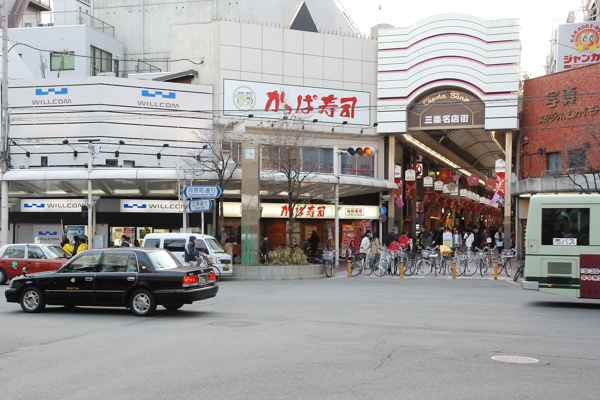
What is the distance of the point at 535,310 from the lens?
1562cm

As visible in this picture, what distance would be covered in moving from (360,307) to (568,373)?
25.6ft

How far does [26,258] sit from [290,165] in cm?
1249

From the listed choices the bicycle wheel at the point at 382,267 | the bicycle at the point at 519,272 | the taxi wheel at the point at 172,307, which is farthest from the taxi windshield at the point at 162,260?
the bicycle at the point at 519,272

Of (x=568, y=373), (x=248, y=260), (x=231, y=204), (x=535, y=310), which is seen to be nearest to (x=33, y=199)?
(x=231, y=204)

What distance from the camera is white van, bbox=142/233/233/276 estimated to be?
23.8 metres

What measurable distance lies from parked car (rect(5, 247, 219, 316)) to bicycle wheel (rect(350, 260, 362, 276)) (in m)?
13.8

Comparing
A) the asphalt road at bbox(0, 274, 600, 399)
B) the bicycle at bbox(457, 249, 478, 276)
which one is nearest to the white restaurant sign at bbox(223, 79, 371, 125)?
the bicycle at bbox(457, 249, 478, 276)

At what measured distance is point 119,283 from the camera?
13898 millimetres

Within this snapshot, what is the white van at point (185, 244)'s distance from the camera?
23.8m

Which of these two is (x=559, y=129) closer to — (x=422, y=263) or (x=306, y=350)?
(x=422, y=263)

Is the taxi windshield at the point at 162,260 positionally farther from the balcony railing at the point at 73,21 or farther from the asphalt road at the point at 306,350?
the balcony railing at the point at 73,21

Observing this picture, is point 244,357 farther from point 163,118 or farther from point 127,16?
point 127,16

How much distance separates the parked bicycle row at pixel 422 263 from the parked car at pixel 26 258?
10.9m

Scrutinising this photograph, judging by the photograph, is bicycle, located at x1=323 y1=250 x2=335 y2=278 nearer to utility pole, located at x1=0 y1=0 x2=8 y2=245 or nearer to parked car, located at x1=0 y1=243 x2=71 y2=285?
parked car, located at x1=0 y1=243 x2=71 y2=285
